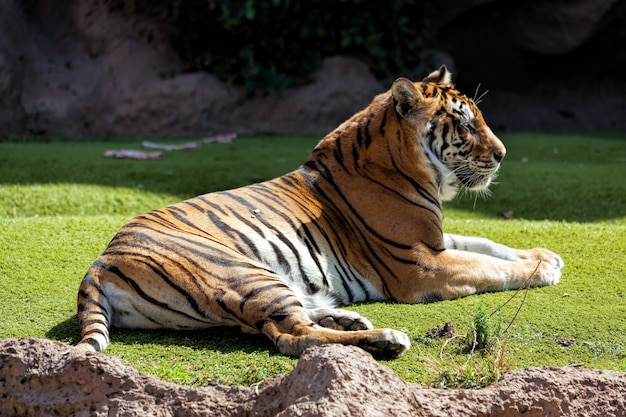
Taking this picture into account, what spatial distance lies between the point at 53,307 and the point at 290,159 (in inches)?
165

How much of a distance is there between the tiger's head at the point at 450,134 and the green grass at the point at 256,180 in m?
0.72

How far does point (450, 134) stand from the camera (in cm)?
446

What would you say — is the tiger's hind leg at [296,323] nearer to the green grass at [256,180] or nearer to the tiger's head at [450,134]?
the green grass at [256,180]

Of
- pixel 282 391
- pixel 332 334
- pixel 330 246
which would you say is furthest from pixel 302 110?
pixel 282 391

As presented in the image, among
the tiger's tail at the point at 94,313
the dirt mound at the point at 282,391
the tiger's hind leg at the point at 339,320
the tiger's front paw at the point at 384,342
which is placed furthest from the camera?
the tiger's hind leg at the point at 339,320

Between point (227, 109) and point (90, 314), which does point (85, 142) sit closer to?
point (227, 109)

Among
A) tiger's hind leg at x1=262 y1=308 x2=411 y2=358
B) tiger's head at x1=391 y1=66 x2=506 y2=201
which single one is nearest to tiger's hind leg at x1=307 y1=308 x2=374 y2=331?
tiger's hind leg at x1=262 y1=308 x2=411 y2=358

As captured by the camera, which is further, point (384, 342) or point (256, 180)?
point (256, 180)

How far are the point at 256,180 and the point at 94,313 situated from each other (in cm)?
368

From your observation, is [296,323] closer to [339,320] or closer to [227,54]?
[339,320]

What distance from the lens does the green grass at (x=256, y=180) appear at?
342 cm

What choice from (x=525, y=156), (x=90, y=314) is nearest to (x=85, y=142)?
(x=525, y=156)

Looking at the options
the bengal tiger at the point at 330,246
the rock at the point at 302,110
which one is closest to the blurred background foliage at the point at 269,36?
the rock at the point at 302,110

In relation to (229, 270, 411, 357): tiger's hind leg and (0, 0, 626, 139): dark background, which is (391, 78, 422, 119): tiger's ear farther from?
(0, 0, 626, 139): dark background
